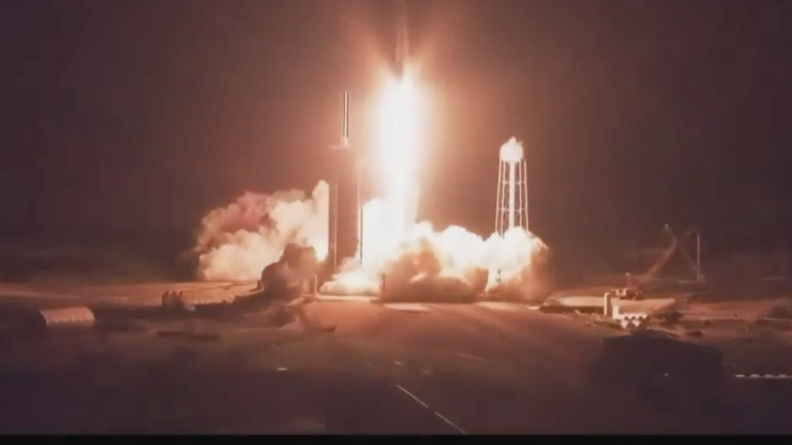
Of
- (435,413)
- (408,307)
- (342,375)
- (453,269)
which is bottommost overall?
(435,413)

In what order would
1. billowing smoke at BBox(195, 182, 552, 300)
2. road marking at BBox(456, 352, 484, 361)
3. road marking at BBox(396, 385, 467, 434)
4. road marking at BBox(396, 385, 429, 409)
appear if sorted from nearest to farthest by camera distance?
road marking at BBox(396, 385, 467, 434) < road marking at BBox(396, 385, 429, 409) < road marking at BBox(456, 352, 484, 361) < billowing smoke at BBox(195, 182, 552, 300)

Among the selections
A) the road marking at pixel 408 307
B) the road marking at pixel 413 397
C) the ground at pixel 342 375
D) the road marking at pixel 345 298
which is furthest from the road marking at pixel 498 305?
the road marking at pixel 413 397

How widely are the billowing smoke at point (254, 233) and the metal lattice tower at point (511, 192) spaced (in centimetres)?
140

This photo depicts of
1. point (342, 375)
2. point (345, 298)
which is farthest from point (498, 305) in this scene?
point (342, 375)

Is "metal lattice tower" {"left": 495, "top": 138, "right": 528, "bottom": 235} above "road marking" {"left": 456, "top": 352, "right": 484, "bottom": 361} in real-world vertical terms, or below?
above

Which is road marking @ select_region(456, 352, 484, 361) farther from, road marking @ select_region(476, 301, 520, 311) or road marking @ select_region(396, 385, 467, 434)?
road marking @ select_region(476, 301, 520, 311)

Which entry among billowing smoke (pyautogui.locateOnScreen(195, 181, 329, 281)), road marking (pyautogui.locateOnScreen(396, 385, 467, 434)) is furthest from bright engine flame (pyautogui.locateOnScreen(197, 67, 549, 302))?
road marking (pyautogui.locateOnScreen(396, 385, 467, 434))

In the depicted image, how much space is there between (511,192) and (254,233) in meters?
Result: 2.03

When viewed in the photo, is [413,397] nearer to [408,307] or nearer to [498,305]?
[408,307]

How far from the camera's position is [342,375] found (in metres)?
6.03

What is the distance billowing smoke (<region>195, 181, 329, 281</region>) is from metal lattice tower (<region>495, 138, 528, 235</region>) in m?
1.40

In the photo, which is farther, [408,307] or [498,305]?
[498,305]

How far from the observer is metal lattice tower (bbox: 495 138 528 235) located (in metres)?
7.25

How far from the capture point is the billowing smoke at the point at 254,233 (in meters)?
6.99
